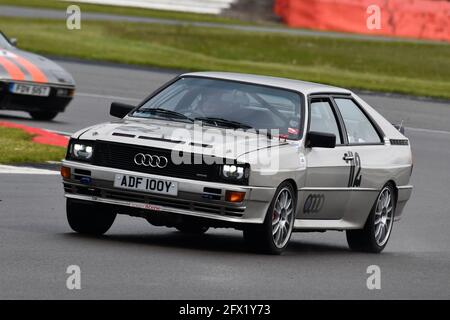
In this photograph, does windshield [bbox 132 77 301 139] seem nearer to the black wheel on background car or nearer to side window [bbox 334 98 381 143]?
side window [bbox 334 98 381 143]

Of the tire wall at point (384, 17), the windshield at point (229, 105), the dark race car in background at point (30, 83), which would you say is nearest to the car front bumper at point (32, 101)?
the dark race car in background at point (30, 83)

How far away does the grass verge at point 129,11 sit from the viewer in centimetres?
5294

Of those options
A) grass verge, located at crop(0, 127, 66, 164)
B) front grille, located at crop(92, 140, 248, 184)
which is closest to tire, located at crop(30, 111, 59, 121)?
grass verge, located at crop(0, 127, 66, 164)

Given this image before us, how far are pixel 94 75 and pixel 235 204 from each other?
2085 centimetres

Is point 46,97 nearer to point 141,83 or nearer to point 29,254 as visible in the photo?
point 141,83

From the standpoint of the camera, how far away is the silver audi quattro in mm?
9570

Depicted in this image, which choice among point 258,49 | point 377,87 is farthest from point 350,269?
point 258,49

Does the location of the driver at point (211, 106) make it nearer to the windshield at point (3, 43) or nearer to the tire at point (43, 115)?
the windshield at point (3, 43)

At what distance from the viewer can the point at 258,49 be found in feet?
139

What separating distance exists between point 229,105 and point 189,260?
66.7 inches

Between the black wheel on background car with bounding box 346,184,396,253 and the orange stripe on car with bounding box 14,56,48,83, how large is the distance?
9.23 metres

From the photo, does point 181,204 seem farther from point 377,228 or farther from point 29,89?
point 29,89

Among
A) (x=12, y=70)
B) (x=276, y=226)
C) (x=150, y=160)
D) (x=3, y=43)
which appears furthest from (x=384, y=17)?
(x=150, y=160)

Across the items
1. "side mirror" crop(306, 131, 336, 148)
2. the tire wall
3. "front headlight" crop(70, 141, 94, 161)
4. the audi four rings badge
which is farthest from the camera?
the tire wall
